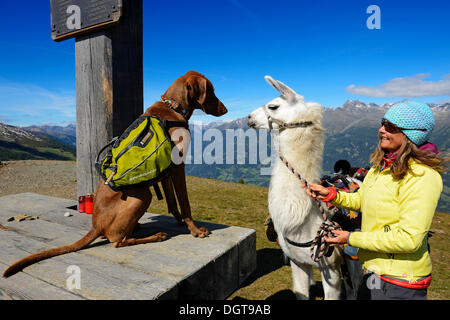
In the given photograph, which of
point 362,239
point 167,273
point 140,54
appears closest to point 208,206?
point 140,54

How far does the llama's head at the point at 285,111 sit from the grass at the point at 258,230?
8.98 feet

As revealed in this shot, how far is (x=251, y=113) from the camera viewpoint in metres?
3.15

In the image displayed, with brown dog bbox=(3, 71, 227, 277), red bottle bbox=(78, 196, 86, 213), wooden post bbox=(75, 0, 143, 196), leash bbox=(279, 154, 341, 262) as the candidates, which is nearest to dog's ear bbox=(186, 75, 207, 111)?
brown dog bbox=(3, 71, 227, 277)

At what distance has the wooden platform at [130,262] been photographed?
227 centimetres

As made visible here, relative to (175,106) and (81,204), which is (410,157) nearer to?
(175,106)

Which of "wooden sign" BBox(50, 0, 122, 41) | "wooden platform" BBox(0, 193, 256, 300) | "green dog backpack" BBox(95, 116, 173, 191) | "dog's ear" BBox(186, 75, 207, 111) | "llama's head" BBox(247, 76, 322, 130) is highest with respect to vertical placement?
"wooden sign" BBox(50, 0, 122, 41)

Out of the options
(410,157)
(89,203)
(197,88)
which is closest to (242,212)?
(89,203)

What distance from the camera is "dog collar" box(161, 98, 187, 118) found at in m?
3.65

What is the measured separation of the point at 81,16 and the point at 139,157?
2.71m

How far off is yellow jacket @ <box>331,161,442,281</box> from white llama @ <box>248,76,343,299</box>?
0.63m

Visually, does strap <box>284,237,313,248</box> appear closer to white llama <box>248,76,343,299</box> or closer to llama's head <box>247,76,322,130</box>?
white llama <box>248,76,343,299</box>

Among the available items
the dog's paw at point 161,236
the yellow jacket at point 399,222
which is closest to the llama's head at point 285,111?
the yellow jacket at point 399,222

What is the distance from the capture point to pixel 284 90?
112 inches
